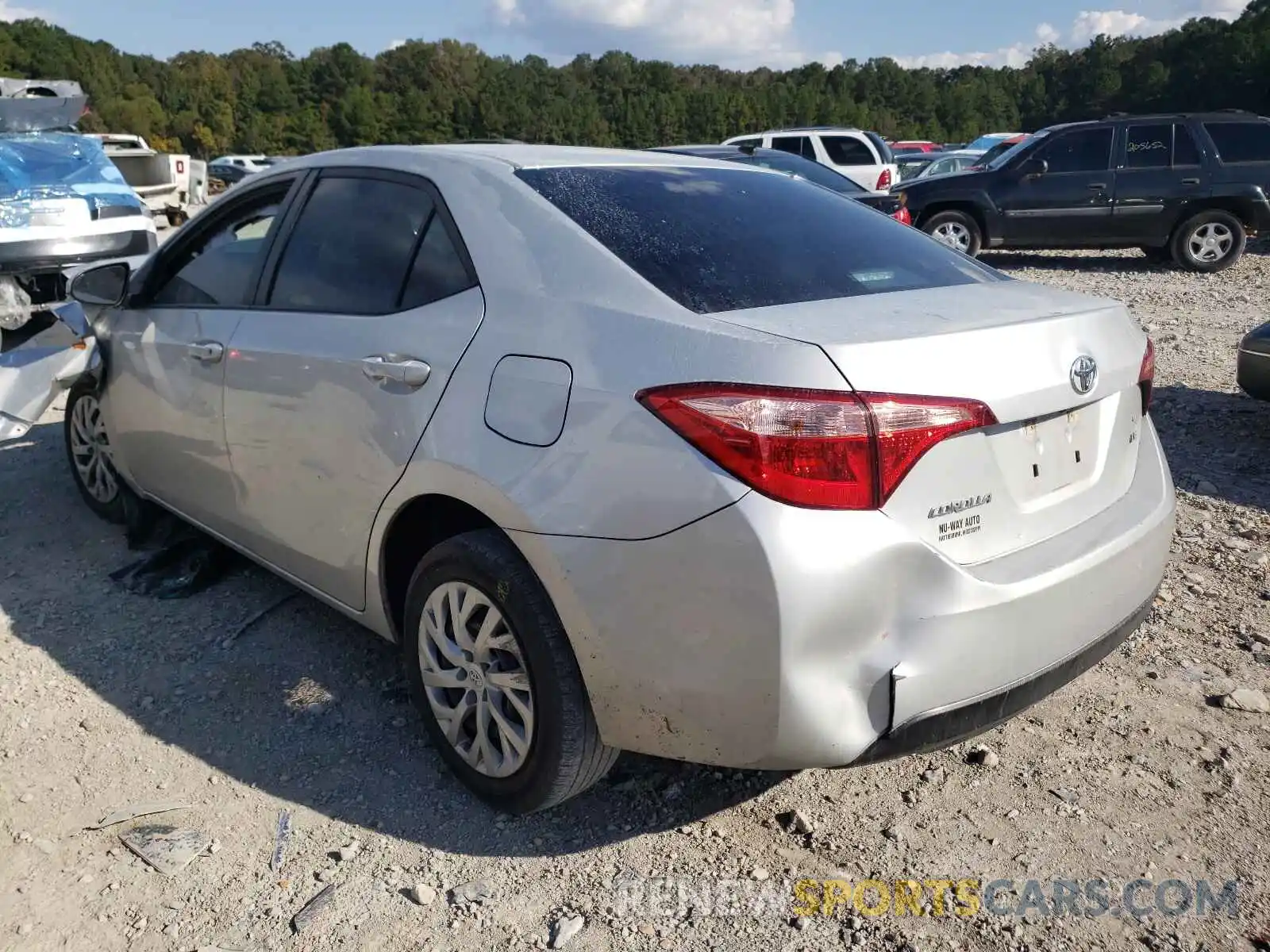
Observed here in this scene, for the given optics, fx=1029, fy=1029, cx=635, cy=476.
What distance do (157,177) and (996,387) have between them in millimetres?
13328

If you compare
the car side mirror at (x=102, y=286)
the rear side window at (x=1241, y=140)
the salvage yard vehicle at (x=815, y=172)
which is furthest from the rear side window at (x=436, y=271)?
the rear side window at (x=1241, y=140)

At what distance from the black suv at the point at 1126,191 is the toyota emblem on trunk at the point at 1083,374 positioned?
10.5 m

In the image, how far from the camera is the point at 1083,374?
89.7 inches

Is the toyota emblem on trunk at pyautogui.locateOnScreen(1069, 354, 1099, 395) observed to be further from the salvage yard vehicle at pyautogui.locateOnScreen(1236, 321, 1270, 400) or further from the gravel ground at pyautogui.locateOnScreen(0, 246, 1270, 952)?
the salvage yard vehicle at pyautogui.locateOnScreen(1236, 321, 1270, 400)

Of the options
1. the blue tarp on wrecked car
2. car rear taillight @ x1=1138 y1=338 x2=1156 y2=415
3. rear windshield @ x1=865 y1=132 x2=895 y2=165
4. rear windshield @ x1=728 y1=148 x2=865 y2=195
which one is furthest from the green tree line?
car rear taillight @ x1=1138 y1=338 x2=1156 y2=415

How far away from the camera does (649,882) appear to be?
2.38 m

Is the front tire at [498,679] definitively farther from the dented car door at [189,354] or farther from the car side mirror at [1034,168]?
the car side mirror at [1034,168]

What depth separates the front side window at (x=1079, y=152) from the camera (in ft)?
40.1

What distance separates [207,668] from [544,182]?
6.43 ft

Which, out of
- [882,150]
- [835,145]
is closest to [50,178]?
[835,145]

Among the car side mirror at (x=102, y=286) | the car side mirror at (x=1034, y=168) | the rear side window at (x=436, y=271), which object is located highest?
the car side mirror at (x=1034, y=168)

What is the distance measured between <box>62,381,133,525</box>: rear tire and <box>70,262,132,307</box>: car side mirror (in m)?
0.50

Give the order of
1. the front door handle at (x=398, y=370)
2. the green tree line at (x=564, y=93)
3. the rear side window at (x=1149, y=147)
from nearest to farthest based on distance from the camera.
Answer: the front door handle at (x=398, y=370), the rear side window at (x=1149, y=147), the green tree line at (x=564, y=93)

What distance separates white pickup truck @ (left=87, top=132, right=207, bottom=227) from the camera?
12656 mm
